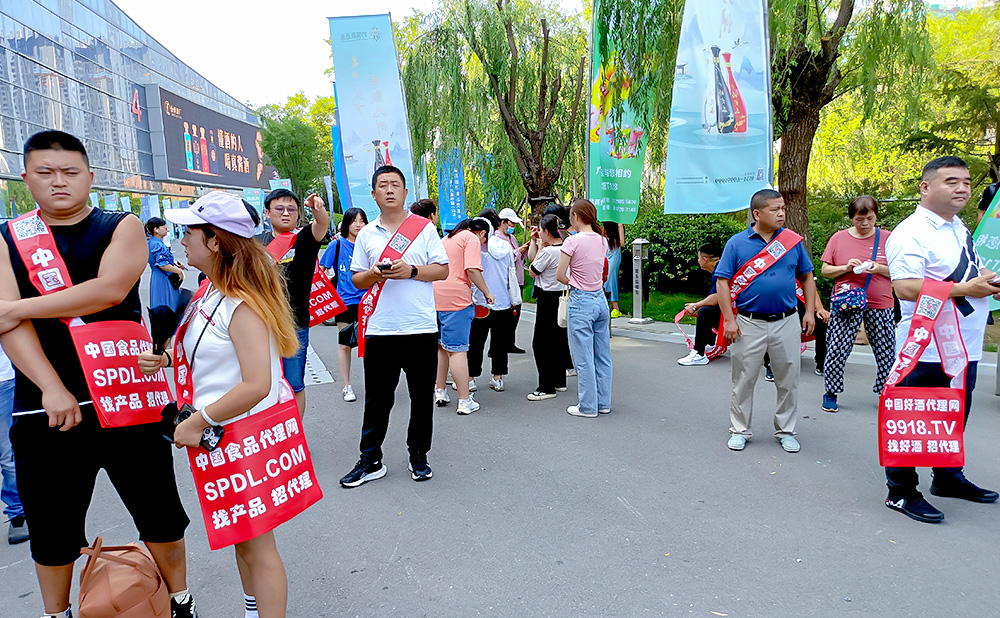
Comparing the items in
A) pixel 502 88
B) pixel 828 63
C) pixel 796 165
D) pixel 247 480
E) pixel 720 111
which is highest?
pixel 502 88

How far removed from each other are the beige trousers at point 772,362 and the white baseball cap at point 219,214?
3.50m

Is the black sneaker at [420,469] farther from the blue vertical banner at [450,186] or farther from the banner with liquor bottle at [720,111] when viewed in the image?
the blue vertical banner at [450,186]

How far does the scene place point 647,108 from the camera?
9805mm

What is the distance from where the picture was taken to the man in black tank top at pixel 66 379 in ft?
7.34

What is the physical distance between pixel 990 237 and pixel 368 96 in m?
7.53

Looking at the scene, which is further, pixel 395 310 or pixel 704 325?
pixel 704 325

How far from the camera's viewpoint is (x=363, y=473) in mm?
4238

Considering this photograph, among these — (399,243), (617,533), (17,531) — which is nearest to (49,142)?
(399,243)

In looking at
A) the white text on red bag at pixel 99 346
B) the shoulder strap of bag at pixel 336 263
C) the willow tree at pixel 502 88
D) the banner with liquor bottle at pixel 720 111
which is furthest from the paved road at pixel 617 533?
the willow tree at pixel 502 88

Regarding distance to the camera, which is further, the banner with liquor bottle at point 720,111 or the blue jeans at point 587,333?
the banner with liquor bottle at point 720,111

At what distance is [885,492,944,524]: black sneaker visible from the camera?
3.50 metres

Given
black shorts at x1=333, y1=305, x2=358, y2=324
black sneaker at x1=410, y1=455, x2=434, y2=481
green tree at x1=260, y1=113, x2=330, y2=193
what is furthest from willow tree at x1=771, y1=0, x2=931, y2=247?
green tree at x1=260, y1=113, x2=330, y2=193

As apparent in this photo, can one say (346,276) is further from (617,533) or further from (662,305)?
(662,305)

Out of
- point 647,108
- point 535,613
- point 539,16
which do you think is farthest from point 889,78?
point 535,613
